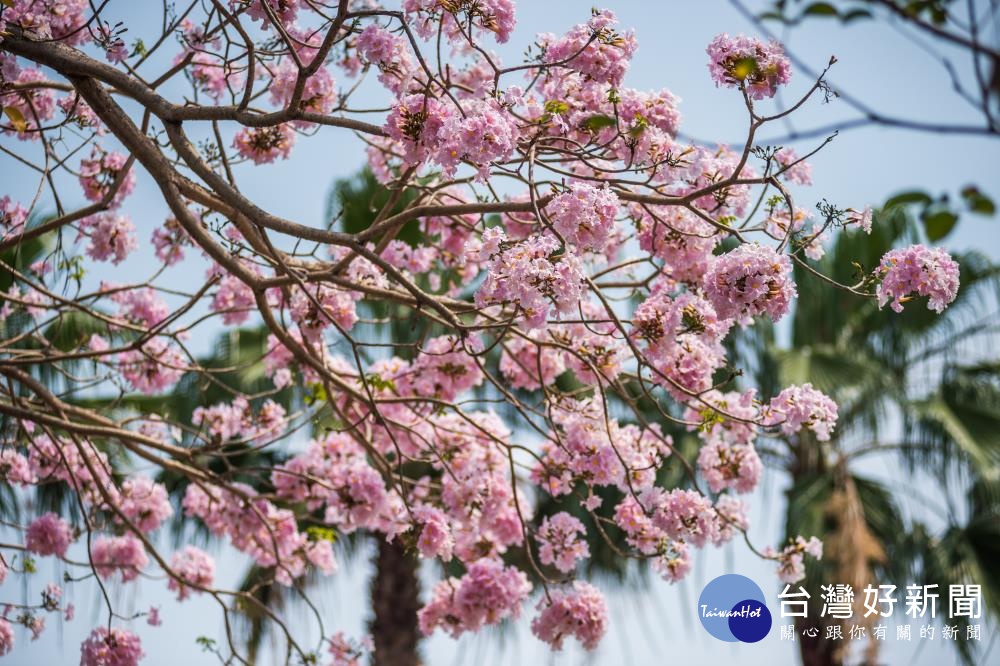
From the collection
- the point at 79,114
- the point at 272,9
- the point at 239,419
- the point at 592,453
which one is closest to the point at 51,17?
the point at 79,114

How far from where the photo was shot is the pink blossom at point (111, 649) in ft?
14.0

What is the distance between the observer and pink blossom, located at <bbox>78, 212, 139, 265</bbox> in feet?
15.0

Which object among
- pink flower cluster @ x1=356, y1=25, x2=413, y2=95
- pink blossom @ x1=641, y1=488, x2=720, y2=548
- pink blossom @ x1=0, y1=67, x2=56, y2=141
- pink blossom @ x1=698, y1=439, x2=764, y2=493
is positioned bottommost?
pink blossom @ x1=641, y1=488, x2=720, y2=548

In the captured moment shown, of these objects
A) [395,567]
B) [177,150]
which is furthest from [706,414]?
[395,567]

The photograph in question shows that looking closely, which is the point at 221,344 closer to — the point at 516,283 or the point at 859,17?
the point at 516,283

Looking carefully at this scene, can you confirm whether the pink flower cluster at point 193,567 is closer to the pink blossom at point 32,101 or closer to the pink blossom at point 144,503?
the pink blossom at point 144,503

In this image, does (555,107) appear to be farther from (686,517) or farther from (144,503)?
(144,503)

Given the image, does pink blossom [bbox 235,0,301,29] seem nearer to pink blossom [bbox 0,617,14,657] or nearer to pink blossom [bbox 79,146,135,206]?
pink blossom [bbox 79,146,135,206]

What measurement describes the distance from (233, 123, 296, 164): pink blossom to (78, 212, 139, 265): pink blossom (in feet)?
2.30

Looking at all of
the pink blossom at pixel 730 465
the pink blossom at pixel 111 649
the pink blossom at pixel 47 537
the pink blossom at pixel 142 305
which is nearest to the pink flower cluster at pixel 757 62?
the pink blossom at pixel 730 465

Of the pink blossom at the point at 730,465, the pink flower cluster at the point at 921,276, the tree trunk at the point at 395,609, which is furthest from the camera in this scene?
the tree trunk at the point at 395,609

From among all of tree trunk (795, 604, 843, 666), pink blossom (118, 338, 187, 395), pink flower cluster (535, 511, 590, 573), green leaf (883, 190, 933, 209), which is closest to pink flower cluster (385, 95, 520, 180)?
pink flower cluster (535, 511, 590, 573)

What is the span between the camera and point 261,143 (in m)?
4.23

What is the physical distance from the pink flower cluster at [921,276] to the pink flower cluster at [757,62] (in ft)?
1.98
